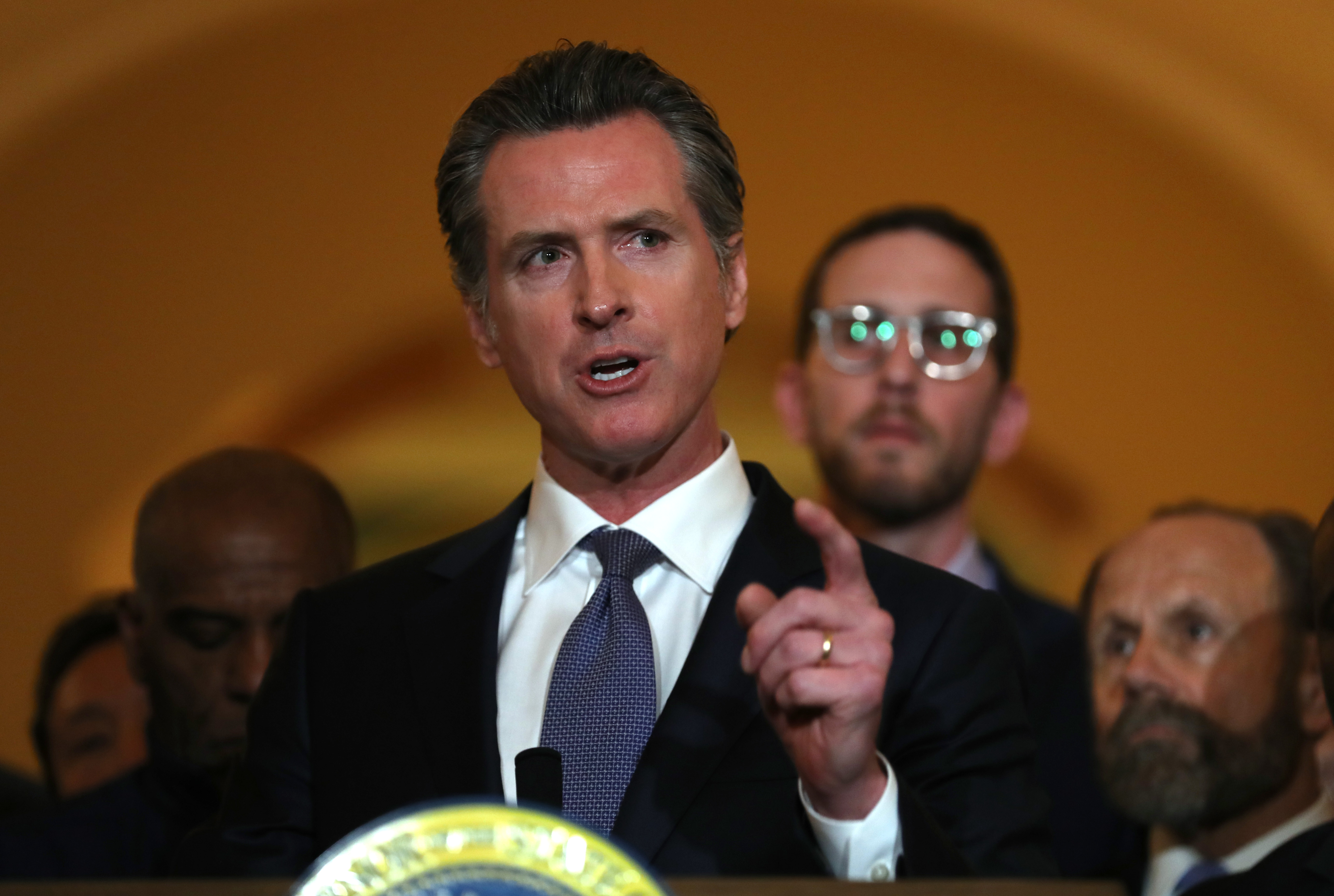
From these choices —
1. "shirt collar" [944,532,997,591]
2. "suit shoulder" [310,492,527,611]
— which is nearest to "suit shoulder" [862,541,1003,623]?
"suit shoulder" [310,492,527,611]

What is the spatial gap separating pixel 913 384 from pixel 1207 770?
884 millimetres

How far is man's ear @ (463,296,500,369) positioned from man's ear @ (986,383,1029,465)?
1.47 meters

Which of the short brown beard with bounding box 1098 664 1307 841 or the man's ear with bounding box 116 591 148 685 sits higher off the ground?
the man's ear with bounding box 116 591 148 685

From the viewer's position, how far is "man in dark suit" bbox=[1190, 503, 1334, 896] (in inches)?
59.2

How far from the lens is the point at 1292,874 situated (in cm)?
158

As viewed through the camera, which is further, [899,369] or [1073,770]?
[899,369]

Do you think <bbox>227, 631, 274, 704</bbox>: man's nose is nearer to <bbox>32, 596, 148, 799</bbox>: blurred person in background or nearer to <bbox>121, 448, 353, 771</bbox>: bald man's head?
<bbox>121, 448, 353, 771</bbox>: bald man's head

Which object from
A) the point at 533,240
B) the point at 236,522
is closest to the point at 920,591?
the point at 533,240

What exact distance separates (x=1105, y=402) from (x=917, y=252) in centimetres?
108

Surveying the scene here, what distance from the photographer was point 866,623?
106 centimetres

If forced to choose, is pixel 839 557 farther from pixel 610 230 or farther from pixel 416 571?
pixel 416 571

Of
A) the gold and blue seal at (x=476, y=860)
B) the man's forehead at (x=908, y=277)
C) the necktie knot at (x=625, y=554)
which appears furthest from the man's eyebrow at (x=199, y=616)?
the gold and blue seal at (x=476, y=860)

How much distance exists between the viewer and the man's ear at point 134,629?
2.30 meters

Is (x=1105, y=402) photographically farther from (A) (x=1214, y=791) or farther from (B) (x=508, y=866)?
(B) (x=508, y=866)
